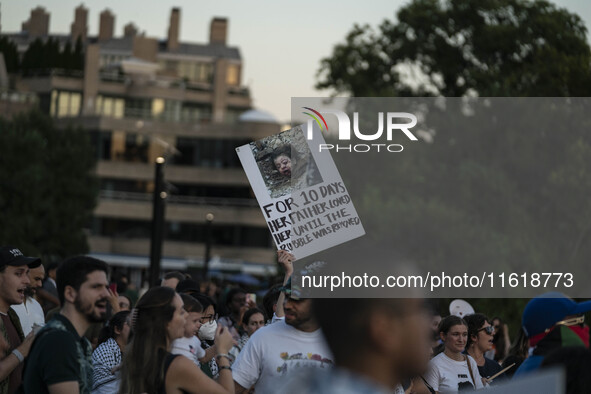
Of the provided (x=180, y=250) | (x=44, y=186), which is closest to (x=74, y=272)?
(x=44, y=186)

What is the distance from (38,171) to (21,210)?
1.90 metres

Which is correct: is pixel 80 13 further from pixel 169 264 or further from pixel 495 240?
pixel 495 240

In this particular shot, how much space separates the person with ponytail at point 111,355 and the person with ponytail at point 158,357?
2182 millimetres

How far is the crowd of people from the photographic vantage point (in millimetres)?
3344

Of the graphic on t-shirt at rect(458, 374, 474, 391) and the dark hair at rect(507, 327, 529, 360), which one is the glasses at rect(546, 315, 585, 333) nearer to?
the dark hair at rect(507, 327, 529, 360)

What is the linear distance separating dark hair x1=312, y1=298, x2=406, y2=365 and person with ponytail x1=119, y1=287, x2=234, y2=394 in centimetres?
266

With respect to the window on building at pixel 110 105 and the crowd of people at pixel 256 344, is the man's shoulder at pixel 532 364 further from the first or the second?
the window on building at pixel 110 105

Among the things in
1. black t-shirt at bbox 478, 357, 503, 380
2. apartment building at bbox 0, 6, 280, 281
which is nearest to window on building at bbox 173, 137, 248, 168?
apartment building at bbox 0, 6, 280, 281

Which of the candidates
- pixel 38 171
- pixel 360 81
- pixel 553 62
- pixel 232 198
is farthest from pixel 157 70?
pixel 553 62

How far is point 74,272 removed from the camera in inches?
230

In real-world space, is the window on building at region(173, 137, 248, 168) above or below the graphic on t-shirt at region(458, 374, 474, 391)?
below

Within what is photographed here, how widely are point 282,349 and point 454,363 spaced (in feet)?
9.84

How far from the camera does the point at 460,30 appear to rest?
50.5 meters

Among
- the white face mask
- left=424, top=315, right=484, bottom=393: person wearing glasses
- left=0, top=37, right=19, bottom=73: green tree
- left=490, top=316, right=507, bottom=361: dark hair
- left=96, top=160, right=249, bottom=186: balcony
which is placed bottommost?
left=96, top=160, right=249, bottom=186: balcony
